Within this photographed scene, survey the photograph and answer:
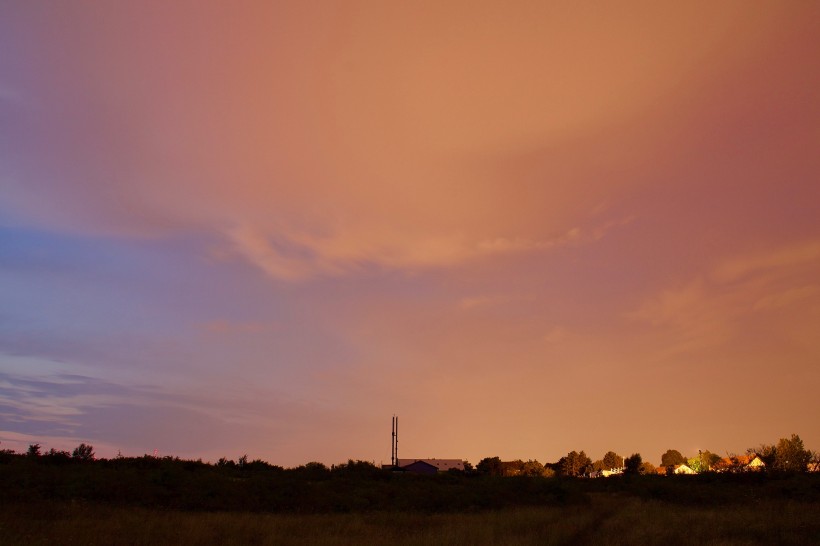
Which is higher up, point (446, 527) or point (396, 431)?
point (396, 431)

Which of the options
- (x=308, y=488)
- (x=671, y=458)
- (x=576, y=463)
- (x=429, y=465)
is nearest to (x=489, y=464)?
(x=429, y=465)

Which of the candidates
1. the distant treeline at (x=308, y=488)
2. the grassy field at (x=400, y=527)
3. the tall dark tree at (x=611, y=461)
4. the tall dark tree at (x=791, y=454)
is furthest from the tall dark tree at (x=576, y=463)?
the grassy field at (x=400, y=527)

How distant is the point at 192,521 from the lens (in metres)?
22.4

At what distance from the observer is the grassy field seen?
19.2 m

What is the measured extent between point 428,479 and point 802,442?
6779 cm

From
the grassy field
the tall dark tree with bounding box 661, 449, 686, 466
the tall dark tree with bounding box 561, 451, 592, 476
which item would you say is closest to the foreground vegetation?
the grassy field

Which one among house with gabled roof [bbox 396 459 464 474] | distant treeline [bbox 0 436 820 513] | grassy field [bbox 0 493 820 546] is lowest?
grassy field [bbox 0 493 820 546]

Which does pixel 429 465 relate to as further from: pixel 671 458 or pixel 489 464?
pixel 671 458

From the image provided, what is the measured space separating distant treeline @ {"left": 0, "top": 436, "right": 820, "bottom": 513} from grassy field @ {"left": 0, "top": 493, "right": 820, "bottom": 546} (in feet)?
11.5

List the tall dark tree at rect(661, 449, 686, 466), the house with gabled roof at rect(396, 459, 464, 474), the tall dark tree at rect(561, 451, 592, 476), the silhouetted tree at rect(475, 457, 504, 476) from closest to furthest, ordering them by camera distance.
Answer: the house with gabled roof at rect(396, 459, 464, 474)
the silhouetted tree at rect(475, 457, 504, 476)
the tall dark tree at rect(561, 451, 592, 476)
the tall dark tree at rect(661, 449, 686, 466)

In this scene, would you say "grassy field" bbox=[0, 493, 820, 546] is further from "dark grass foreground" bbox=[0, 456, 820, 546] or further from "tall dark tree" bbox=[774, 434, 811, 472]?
"tall dark tree" bbox=[774, 434, 811, 472]

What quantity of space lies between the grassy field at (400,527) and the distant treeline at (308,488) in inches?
138

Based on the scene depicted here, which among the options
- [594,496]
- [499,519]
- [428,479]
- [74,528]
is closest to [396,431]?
[428,479]

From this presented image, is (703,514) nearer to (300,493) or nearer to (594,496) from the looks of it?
(594,496)
